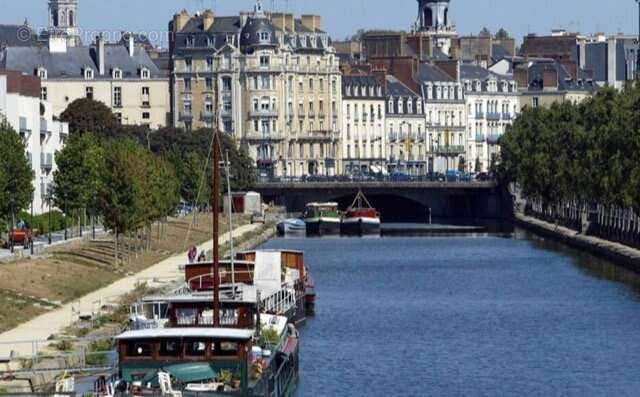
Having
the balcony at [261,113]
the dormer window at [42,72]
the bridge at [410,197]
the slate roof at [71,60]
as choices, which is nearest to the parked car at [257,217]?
the bridge at [410,197]

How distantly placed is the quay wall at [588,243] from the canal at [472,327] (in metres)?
0.78

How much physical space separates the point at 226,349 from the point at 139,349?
1.67m

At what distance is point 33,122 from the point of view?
12038 cm

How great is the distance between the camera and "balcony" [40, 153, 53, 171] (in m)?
122

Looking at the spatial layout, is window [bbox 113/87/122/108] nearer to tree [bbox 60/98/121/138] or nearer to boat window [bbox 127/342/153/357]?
tree [bbox 60/98/121/138]

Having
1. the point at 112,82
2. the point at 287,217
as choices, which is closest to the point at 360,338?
the point at 287,217

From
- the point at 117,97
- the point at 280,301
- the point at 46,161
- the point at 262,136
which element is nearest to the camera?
the point at 280,301

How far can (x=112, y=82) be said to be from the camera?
603 feet

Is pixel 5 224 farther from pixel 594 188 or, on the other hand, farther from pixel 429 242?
pixel 429 242

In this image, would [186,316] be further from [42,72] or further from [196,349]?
[42,72]

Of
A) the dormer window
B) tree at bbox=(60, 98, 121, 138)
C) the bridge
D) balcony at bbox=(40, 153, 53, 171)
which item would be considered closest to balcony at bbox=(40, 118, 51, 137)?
balcony at bbox=(40, 153, 53, 171)

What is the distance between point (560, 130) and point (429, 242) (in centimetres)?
1410

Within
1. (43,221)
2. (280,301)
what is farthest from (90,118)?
(280,301)

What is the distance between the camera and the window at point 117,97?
7264 inches
